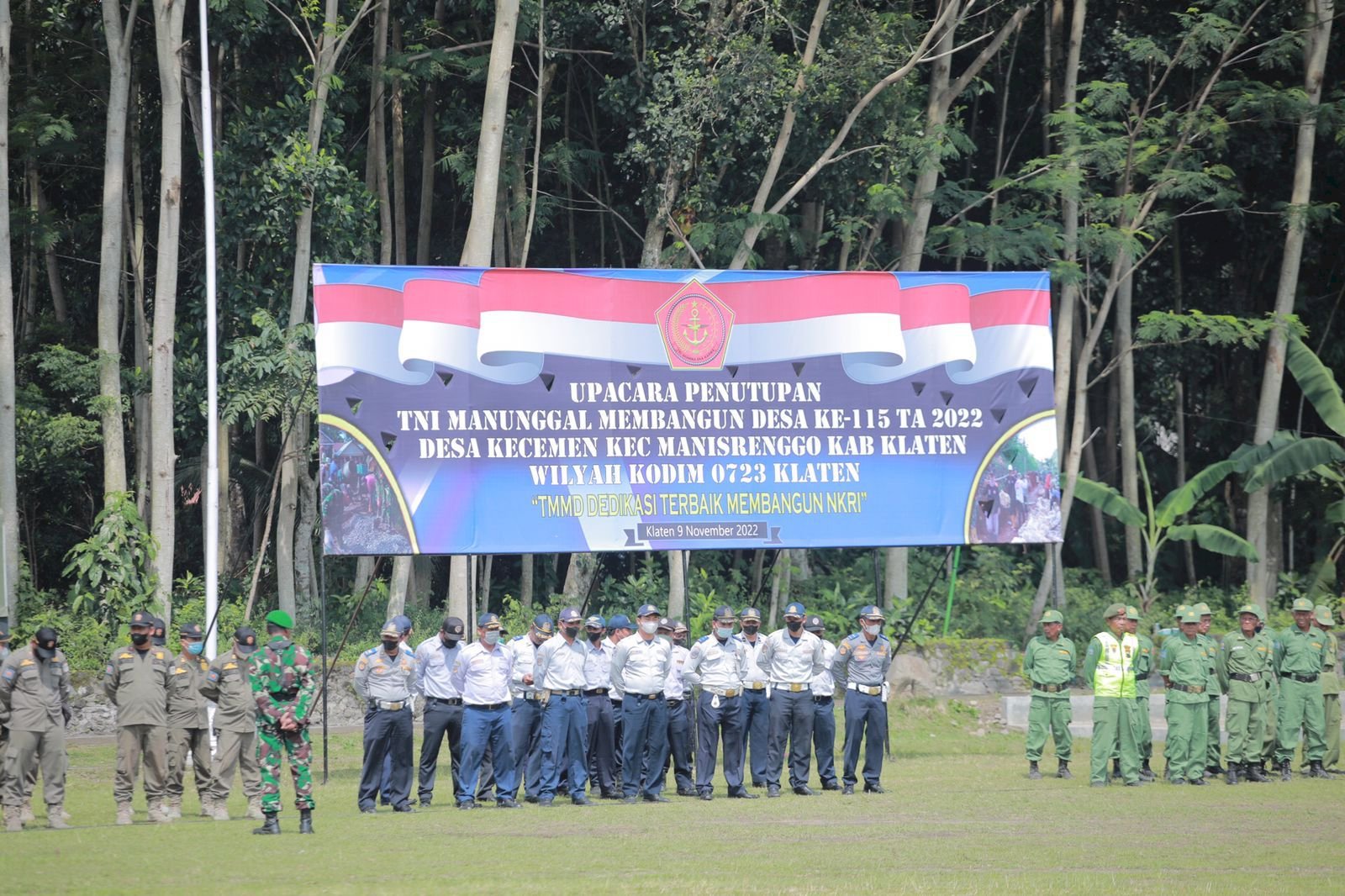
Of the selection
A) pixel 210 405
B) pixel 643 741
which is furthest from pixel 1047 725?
pixel 210 405

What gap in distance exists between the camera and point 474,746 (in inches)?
510

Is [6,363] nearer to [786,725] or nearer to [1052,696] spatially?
[786,725]

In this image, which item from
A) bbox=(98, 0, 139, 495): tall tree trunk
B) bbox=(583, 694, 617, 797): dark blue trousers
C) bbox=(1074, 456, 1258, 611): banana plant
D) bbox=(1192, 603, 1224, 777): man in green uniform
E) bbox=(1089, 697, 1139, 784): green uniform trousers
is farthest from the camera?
bbox=(1074, 456, 1258, 611): banana plant

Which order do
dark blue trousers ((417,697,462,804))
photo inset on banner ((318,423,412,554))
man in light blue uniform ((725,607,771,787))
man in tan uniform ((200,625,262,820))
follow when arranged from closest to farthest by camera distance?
Answer: man in tan uniform ((200,625,262,820)) < dark blue trousers ((417,697,462,804)) < man in light blue uniform ((725,607,771,787)) < photo inset on banner ((318,423,412,554))

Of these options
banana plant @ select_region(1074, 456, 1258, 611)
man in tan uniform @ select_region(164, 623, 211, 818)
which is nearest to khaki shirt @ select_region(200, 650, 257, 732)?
man in tan uniform @ select_region(164, 623, 211, 818)

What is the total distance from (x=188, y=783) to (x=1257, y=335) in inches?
614

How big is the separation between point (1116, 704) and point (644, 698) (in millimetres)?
4265

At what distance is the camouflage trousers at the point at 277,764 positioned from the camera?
1097 cm

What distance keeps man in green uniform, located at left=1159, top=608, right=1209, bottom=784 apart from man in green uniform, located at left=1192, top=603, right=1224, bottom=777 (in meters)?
0.07

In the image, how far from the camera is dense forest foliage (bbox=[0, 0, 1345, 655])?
2089cm

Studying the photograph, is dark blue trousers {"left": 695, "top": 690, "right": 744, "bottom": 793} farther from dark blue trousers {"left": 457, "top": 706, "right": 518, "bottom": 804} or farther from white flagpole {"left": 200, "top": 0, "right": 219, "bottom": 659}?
white flagpole {"left": 200, "top": 0, "right": 219, "bottom": 659}

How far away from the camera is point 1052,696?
15.2 metres

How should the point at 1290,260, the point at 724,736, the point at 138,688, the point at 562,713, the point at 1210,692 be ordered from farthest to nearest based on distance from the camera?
the point at 1290,260
the point at 1210,692
the point at 724,736
the point at 562,713
the point at 138,688

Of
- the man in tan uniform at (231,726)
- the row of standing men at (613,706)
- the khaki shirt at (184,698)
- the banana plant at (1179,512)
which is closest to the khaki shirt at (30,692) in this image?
the khaki shirt at (184,698)
